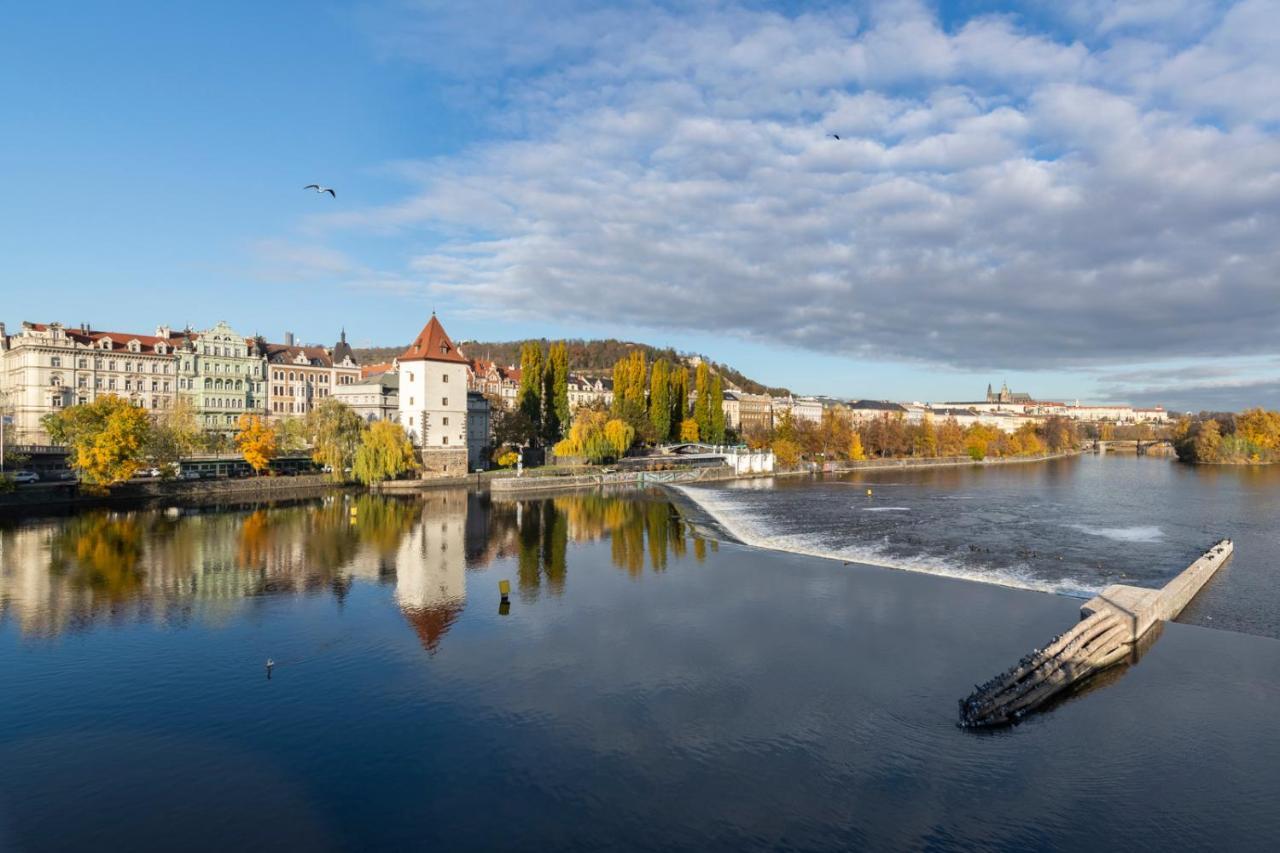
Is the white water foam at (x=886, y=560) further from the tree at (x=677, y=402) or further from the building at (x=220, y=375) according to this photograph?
the building at (x=220, y=375)

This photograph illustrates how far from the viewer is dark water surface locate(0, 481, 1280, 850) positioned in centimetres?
1005

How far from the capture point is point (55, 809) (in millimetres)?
10172

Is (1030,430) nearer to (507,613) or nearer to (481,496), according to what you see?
(481,496)

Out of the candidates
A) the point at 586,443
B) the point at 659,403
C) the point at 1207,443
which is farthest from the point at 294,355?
the point at 1207,443

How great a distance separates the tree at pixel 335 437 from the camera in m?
48.0

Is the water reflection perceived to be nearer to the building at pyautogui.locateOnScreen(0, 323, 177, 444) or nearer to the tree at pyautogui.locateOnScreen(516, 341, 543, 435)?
the tree at pyautogui.locateOnScreen(516, 341, 543, 435)

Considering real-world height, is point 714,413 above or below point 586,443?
above

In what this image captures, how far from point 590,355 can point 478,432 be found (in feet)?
364

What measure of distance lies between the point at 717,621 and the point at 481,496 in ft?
101

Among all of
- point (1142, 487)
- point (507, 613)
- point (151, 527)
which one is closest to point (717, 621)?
point (507, 613)

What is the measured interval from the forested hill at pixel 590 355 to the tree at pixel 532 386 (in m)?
87.6

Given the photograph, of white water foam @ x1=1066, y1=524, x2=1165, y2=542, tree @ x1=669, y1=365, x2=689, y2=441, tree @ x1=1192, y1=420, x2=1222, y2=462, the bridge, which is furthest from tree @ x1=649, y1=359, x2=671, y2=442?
the bridge

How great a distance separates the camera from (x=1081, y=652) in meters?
15.7

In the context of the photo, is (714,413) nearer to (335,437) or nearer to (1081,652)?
(335,437)
